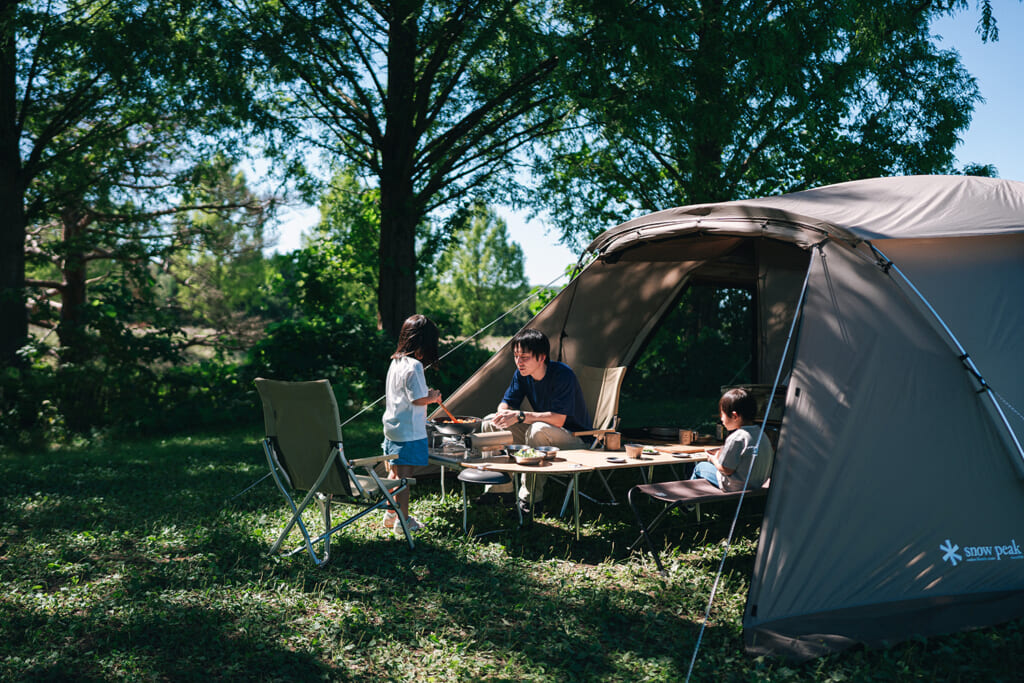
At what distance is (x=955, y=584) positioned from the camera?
12.2 feet

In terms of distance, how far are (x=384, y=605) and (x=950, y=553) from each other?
108 inches

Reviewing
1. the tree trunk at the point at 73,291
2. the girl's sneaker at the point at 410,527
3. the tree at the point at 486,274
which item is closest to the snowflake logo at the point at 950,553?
the girl's sneaker at the point at 410,527

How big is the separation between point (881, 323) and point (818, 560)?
1286mm

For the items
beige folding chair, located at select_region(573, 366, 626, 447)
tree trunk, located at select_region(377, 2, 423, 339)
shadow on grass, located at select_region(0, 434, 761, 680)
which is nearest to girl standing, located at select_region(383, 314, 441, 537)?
shadow on grass, located at select_region(0, 434, 761, 680)

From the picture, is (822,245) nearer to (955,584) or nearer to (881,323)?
(881,323)

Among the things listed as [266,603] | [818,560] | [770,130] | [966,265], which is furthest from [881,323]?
[770,130]

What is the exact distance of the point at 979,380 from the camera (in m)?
4.00

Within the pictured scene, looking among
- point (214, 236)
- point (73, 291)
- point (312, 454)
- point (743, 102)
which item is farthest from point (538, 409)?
point (73, 291)

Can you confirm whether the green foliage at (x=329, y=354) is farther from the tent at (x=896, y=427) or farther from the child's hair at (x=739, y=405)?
the tent at (x=896, y=427)

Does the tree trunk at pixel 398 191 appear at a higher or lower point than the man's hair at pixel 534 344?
higher

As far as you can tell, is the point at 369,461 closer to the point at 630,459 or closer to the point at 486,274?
the point at 630,459

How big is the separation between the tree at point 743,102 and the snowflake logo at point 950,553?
6284 millimetres

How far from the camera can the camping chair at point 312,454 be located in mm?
4414

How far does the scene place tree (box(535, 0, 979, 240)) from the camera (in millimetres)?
8852
